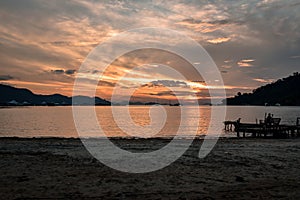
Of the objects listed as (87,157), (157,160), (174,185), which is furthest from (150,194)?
(87,157)

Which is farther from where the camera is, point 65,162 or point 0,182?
point 65,162

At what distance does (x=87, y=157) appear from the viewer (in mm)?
16328

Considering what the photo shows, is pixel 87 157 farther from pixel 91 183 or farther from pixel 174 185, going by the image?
pixel 174 185

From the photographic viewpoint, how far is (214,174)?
12.1 m

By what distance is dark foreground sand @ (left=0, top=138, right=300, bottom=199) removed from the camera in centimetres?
909

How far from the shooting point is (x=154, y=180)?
11.1 meters

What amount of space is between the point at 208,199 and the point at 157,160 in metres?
7.17

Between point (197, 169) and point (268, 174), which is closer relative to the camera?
point (268, 174)

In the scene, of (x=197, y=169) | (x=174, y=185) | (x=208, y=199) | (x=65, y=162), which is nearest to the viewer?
(x=208, y=199)

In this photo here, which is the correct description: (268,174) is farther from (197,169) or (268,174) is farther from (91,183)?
(91,183)

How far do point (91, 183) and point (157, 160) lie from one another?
5808 mm

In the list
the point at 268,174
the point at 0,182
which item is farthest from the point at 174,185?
the point at 0,182

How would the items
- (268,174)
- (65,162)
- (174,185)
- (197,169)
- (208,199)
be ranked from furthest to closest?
(65,162) < (197,169) < (268,174) < (174,185) < (208,199)

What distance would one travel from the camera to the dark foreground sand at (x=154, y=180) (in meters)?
9.09
